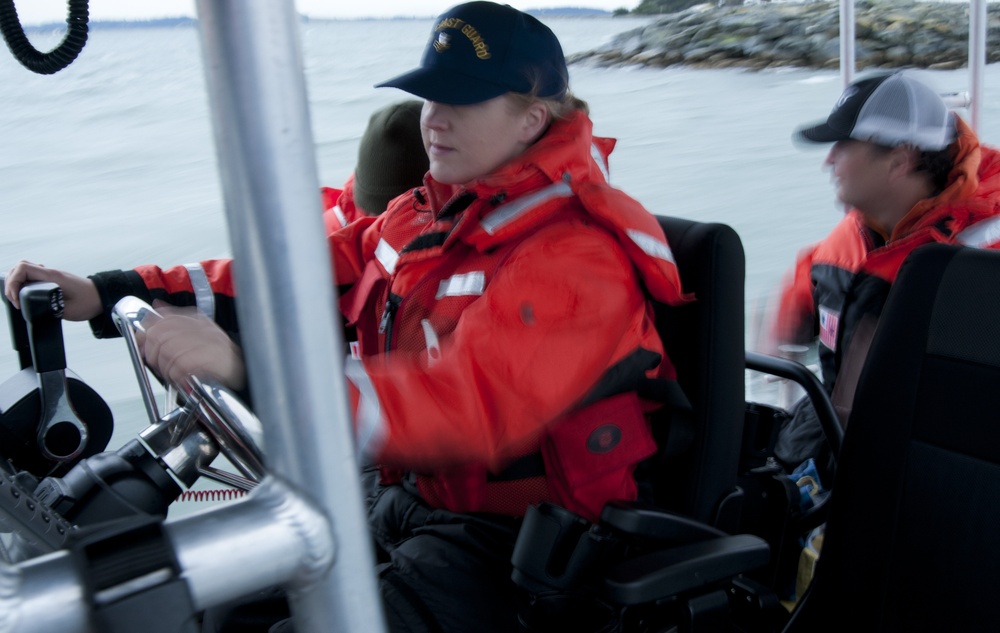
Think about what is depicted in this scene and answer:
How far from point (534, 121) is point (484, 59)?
0.13 m

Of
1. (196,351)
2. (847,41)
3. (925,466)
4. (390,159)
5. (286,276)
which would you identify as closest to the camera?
(286,276)

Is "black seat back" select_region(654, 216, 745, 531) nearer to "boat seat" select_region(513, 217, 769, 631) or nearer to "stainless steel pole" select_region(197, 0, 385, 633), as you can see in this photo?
"boat seat" select_region(513, 217, 769, 631)

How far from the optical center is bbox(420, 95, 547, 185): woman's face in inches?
56.8

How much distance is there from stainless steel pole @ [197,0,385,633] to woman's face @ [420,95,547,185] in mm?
1079

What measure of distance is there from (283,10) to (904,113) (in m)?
1.91

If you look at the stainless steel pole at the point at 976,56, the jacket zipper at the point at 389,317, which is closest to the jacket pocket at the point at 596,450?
the jacket zipper at the point at 389,317

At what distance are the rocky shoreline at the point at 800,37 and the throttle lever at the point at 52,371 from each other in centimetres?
174

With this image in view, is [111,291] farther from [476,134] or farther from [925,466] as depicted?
Result: [925,466]

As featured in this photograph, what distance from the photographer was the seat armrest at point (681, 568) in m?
1.16

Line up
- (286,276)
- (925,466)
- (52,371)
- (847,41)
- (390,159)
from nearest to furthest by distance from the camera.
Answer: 1. (286,276)
2. (52,371)
3. (925,466)
4. (390,159)
5. (847,41)

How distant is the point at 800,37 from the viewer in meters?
3.00

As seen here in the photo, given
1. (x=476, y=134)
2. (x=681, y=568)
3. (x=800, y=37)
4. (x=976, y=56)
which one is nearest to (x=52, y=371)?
(x=476, y=134)

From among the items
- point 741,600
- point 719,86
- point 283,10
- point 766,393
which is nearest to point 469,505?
point 741,600

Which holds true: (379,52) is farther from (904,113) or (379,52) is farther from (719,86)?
(719,86)
